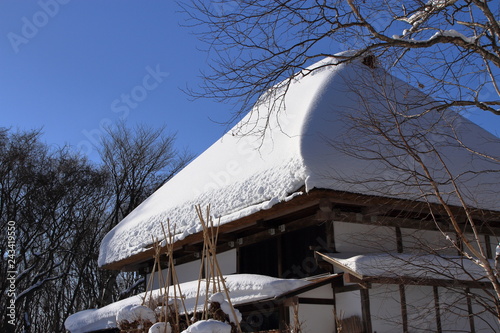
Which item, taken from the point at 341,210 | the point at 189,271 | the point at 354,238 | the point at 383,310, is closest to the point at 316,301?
the point at 383,310

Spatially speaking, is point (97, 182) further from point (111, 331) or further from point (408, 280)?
point (408, 280)

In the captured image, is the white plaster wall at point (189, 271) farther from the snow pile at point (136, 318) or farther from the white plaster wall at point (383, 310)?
the snow pile at point (136, 318)

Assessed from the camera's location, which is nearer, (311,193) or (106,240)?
(311,193)

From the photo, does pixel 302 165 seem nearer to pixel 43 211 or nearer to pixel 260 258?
pixel 260 258

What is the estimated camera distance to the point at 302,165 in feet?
25.1

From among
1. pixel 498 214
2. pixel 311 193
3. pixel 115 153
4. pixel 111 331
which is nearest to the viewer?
pixel 311 193

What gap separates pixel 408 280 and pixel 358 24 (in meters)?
2.43

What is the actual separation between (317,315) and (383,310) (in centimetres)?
100

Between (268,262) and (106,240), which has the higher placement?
(106,240)

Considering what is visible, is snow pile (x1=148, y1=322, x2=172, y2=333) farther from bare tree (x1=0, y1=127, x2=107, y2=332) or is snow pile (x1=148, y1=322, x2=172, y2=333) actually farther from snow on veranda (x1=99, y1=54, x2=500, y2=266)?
bare tree (x1=0, y1=127, x2=107, y2=332)

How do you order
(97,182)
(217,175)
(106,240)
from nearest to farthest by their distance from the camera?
(217,175) → (106,240) → (97,182)

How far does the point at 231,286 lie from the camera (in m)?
7.88

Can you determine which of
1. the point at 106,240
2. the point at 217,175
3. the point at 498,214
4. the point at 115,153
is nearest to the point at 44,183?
the point at 115,153

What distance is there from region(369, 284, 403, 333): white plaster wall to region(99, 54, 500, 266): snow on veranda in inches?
61.6
